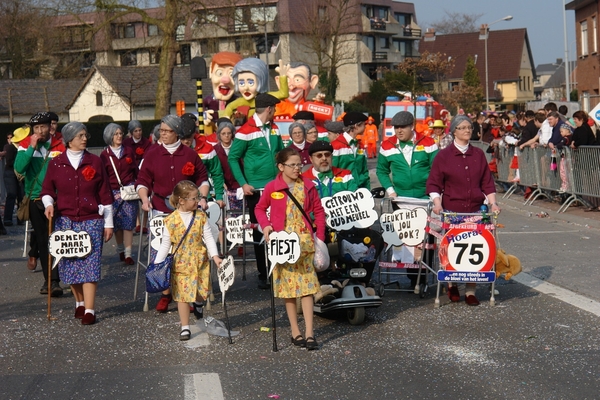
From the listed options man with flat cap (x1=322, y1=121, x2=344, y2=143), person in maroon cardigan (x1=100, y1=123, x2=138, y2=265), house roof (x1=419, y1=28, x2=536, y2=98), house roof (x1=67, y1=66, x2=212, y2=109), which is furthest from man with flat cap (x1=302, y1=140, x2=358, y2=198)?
house roof (x1=419, y1=28, x2=536, y2=98)

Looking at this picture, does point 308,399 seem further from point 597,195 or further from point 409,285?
point 597,195

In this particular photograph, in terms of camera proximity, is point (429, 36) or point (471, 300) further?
point (429, 36)

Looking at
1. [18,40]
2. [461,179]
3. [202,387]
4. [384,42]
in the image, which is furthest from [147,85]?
[202,387]

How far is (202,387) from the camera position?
6.75m

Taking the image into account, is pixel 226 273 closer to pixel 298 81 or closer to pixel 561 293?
pixel 561 293

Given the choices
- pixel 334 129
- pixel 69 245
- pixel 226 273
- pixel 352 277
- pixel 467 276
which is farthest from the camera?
pixel 334 129

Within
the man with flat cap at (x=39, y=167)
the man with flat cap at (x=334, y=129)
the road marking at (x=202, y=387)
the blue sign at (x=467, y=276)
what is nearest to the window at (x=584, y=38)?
the man with flat cap at (x=334, y=129)

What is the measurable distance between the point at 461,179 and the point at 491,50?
10227cm

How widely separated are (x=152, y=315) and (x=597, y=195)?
9832 millimetres

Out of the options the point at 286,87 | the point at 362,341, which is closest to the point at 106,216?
the point at 362,341

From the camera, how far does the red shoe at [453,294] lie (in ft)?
32.2

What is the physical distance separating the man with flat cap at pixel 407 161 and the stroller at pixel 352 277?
3.37ft

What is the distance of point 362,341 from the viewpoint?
320 inches

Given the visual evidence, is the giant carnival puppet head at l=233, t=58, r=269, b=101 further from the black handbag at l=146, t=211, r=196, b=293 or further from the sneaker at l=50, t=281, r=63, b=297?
the black handbag at l=146, t=211, r=196, b=293
